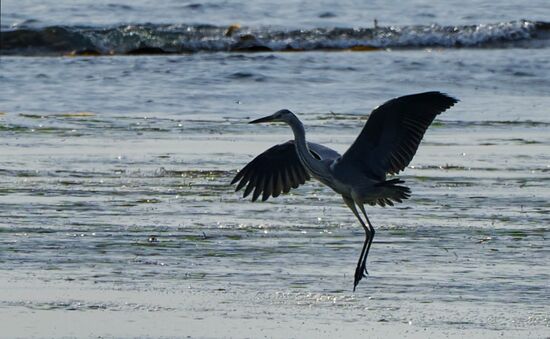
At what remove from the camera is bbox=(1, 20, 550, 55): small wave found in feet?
86.4

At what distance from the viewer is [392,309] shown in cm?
805

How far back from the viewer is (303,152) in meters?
9.51

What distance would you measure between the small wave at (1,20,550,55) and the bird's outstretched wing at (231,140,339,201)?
15591 millimetres

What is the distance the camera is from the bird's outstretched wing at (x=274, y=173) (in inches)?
403

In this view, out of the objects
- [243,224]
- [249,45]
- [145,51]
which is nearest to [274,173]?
[243,224]

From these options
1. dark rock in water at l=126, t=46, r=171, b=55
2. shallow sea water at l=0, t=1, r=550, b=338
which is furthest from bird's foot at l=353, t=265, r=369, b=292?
dark rock in water at l=126, t=46, r=171, b=55

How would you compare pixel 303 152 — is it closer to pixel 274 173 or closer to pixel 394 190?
pixel 394 190

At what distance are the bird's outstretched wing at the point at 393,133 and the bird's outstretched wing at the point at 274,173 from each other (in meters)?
0.68

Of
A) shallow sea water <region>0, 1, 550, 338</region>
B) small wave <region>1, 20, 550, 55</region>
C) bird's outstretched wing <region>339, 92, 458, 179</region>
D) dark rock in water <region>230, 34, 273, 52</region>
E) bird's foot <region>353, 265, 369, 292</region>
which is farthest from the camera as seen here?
small wave <region>1, 20, 550, 55</region>

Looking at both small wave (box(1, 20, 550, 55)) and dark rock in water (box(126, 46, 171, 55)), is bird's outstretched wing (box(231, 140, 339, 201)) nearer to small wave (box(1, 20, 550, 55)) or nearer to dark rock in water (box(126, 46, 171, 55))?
dark rock in water (box(126, 46, 171, 55))

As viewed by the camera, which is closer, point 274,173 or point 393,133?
point 393,133

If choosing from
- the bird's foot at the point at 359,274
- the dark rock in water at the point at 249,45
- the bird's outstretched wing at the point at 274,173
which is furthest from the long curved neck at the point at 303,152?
the dark rock in water at the point at 249,45

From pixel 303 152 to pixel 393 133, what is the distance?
566 millimetres

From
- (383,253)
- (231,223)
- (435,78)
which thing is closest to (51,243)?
(231,223)
